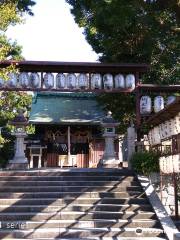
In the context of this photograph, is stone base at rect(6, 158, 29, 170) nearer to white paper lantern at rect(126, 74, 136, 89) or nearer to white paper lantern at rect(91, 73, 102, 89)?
white paper lantern at rect(91, 73, 102, 89)

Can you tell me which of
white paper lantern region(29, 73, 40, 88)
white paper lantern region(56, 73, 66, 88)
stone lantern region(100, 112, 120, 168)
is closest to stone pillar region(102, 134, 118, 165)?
stone lantern region(100, 112, 120, 168)

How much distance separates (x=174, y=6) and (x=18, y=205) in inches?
388

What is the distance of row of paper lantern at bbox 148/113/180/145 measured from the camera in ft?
39.8

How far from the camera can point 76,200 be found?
484 inches

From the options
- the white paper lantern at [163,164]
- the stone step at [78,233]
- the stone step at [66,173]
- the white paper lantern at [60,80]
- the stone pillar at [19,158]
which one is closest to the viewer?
the stone step at [78,233]

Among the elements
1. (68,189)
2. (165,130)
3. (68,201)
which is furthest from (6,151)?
(165,130)

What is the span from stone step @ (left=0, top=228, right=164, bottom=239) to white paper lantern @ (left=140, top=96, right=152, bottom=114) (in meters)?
7.50

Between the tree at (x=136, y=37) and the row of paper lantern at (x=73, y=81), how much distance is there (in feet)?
7.64

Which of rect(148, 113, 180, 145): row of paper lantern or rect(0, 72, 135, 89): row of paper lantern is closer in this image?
rect(148, 113, 180, 145): row of paper lantern

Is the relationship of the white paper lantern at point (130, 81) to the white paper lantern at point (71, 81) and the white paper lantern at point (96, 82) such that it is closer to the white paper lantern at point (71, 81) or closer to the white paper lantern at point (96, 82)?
the white paper lantern at point (96, 82)

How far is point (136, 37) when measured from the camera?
20.6 m

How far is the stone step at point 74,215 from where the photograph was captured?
11281 mm

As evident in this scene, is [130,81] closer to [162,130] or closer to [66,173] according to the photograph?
[162,130]

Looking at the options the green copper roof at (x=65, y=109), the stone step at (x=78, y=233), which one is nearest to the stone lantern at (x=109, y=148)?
the stone step at (x=78, y=233)
